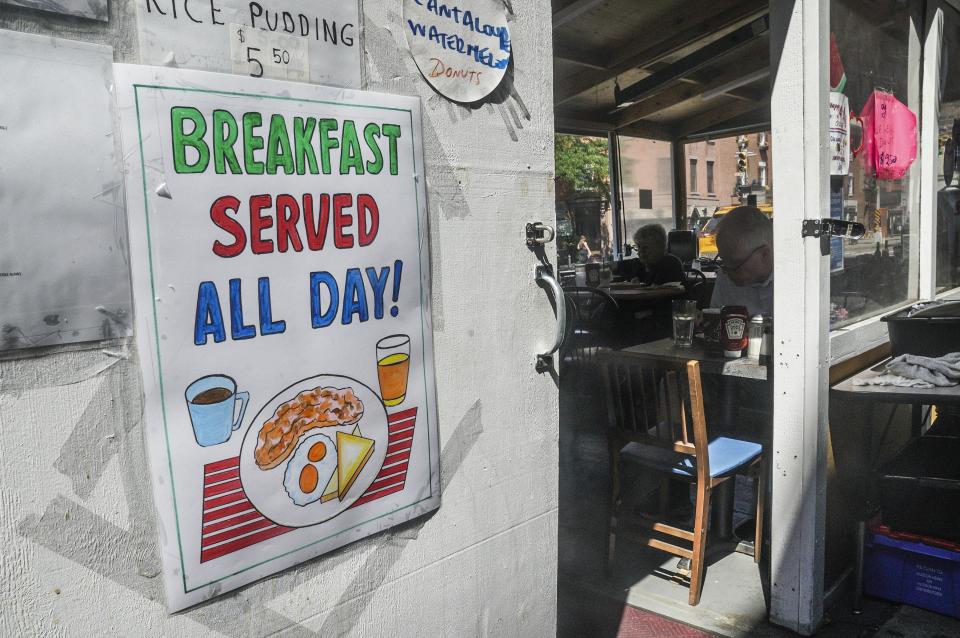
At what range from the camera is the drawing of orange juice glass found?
1.65 meters

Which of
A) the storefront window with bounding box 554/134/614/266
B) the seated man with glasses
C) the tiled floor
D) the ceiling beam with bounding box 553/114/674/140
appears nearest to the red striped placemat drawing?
the tiled floor

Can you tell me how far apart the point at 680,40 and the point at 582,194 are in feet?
57.3

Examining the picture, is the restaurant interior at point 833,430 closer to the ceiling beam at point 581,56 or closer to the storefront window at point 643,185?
the ceiling beam at point 581,56

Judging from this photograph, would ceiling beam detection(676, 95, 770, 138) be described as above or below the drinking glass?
above

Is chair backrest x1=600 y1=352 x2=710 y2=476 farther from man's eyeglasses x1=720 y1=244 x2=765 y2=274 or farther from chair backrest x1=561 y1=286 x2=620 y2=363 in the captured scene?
chair backrest x1=561 y1=286 x2=620 y2=363

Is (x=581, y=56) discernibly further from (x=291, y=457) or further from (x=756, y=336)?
(x=291, y=457)

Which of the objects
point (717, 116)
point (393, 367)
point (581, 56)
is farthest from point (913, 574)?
point (717, 116)

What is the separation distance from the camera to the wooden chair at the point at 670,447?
316 centimetres

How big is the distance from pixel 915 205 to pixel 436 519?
3.28m

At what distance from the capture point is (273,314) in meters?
1.43

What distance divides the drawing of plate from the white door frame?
6.05 feet

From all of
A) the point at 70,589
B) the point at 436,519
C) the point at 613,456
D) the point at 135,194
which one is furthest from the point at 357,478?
the point at 613,456

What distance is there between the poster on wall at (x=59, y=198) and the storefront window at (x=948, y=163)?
4.21m

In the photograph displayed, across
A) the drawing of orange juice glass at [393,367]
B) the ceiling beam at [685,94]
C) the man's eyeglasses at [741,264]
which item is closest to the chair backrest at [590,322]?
the man's eyeglasses at [741,264]
